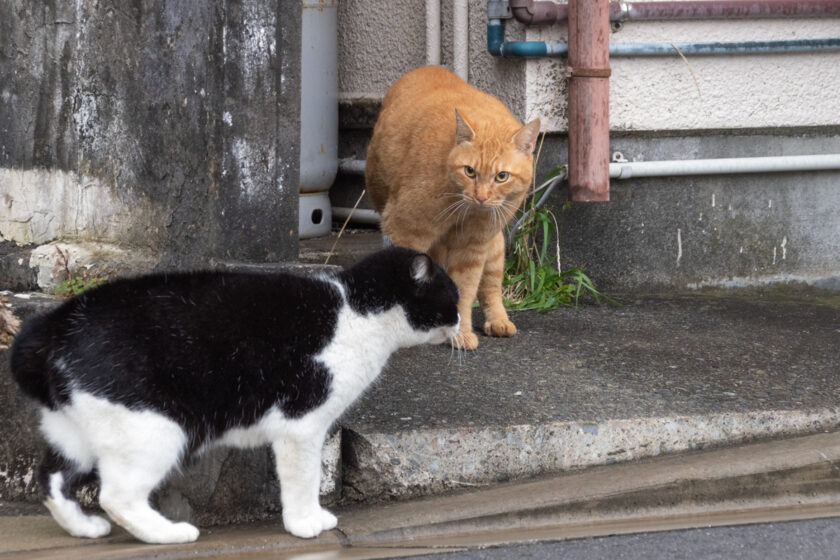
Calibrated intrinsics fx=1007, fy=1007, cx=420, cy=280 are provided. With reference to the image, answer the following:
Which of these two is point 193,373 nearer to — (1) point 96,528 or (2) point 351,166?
(1) point 96,528

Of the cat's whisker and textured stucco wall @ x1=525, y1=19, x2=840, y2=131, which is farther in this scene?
textured stucco wall @ x1=525, y1=19, x2=840, y2=131

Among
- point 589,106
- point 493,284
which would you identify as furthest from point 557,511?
point 589,106

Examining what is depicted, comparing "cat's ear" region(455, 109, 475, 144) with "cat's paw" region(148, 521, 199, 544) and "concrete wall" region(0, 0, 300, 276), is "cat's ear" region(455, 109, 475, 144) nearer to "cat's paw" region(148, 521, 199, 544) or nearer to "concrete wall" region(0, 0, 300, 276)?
"concrete wall" region(0, 0, 300, 276)

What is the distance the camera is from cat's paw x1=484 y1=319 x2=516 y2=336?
4227 millimetres

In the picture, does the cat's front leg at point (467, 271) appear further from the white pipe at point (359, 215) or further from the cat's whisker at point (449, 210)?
the white pipe at point (359, 215)

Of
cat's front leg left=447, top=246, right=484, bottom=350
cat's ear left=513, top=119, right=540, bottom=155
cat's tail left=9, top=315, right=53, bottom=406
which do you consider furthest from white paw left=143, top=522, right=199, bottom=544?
cat's ear left=513, top=119, right=540, bottom=155

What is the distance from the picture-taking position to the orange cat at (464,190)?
414cm

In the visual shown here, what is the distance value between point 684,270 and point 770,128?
877 millimetres

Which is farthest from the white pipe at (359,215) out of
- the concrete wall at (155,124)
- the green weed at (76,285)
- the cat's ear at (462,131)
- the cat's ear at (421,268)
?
the cat's ear at (421,268)

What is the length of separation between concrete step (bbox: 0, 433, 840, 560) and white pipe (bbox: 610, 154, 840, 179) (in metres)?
2.12

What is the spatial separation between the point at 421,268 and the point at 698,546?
3.45 ft

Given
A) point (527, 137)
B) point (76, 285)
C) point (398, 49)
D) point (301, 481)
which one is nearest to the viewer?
point (301, 481)

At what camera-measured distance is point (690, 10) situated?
5.00m

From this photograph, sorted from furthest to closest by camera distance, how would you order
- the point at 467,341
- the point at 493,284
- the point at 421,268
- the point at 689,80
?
the point at 689,80
the point at 493,284
the point at 467,341
the point at 421,268
